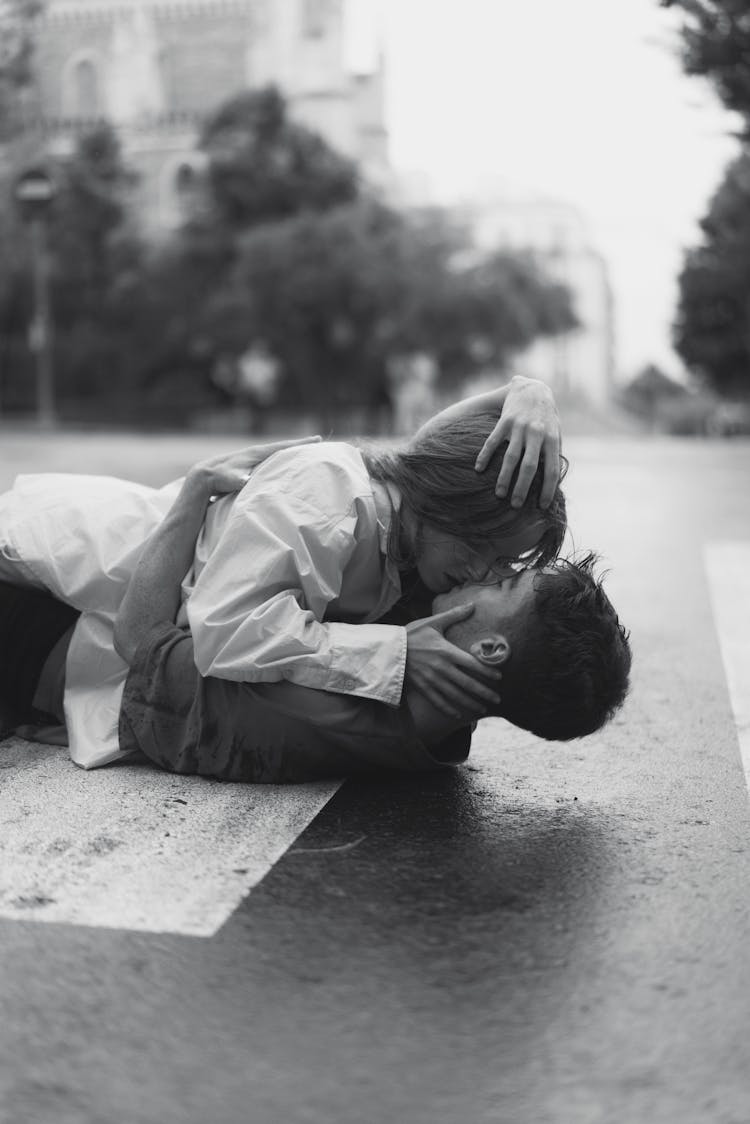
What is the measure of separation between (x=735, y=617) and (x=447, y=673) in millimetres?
3367

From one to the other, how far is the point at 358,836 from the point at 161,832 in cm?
37

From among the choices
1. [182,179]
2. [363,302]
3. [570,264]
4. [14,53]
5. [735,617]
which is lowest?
[570,264]

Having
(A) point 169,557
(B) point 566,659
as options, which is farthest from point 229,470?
(B) point 566,659

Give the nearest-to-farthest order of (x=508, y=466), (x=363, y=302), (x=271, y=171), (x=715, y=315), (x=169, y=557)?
(x=508, y=466), (x=169, y=557), (x=363, y=302), (x=271, y=171), (x=715, y=315)

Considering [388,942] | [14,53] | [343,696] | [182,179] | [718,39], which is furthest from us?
[182,179]

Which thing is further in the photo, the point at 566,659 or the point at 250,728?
the point at 250,728

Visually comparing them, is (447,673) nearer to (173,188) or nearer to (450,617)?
(450,617)

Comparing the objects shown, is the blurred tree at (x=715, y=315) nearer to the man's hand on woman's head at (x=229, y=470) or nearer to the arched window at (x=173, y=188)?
the arched window at (x=173, y=188)

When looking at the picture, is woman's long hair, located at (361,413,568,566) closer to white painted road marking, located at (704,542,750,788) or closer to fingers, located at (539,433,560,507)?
fingers, located at (539,433,560,507)

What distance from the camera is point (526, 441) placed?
121 inches

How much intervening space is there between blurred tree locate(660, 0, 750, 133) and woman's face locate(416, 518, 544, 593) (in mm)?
11034

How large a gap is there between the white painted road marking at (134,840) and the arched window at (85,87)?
6015 cm

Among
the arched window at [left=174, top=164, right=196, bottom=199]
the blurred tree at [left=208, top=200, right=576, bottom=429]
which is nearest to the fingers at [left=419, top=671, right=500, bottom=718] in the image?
the blurred tree at [left=208, top=200, right=576, bottom=429]

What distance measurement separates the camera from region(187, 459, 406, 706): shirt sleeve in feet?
9.37
